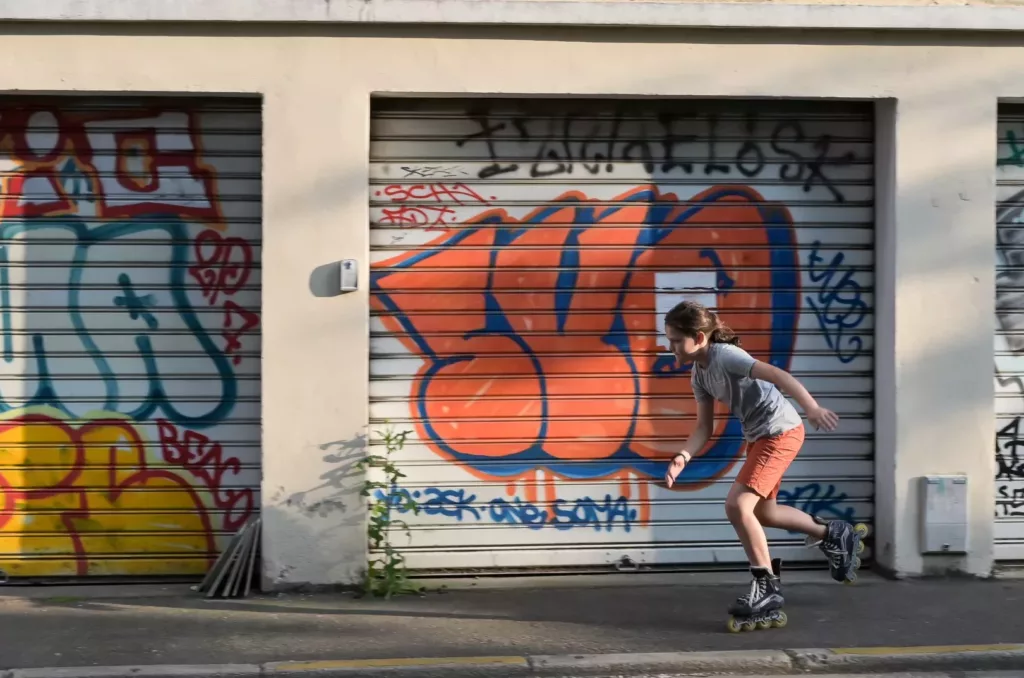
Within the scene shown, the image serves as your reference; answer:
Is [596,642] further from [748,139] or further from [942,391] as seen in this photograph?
[748,139]

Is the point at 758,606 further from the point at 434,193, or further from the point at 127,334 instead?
the point at 127,334

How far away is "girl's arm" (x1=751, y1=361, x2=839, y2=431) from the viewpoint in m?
5.35

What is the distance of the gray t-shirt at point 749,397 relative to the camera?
5914mm

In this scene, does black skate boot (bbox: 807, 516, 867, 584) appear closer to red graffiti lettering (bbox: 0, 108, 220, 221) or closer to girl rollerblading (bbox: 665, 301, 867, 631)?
girl rollerblading (bbox: 665, 301, 867, 631)

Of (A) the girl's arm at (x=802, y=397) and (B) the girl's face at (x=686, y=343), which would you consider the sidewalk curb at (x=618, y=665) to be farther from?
(B) the girl's face at (x=686, y=343)

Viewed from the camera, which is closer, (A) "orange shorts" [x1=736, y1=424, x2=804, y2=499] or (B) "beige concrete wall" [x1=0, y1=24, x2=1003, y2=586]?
(A) "orange shorts" [x1=736, y1=424, x2=804, y2=499]

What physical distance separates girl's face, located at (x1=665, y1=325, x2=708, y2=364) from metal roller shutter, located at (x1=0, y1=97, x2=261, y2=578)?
2.75 meters

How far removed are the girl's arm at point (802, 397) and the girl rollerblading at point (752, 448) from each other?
0.29ft

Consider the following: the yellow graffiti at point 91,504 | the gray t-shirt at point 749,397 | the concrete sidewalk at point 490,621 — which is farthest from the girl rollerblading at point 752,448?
the yellow graffiti at point 91,504

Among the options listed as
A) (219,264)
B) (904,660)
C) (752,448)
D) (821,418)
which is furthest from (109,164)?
(904,660)

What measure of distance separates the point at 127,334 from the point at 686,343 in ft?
11.7

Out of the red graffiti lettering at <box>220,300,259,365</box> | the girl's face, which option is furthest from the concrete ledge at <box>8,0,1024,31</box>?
the girl's face

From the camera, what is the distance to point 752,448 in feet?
19.8

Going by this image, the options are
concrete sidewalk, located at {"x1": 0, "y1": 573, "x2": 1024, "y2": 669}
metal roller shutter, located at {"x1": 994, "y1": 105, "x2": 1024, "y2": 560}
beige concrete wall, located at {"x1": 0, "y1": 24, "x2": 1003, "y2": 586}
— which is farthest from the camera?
metal roller shutter, located at {"x1": 994, "y1": 105, "x2": 1024, "y2": 560}
